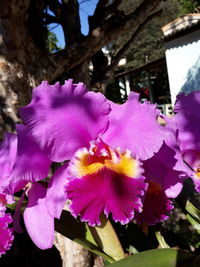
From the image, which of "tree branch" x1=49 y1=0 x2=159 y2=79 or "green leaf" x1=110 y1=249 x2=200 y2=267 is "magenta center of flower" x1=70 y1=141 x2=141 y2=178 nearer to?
"green leaf" x1=110 y1=249 x2=200 y2=267

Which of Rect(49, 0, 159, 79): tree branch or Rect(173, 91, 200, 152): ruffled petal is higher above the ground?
Rect(173, 91, 200, 152): ruffled petal

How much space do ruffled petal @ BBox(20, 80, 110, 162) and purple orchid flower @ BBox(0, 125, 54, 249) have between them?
28mm

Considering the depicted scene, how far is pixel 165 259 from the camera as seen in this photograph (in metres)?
0.77

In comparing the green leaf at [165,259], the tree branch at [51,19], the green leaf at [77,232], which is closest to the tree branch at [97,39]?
the tree branch at [51,19]

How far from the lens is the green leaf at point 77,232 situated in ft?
2.90

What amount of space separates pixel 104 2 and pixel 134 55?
20.2 m

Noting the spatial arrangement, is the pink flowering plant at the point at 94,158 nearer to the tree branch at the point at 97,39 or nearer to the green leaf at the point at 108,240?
the green leaf at the point at 108,240

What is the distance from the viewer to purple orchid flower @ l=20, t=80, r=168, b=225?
67 centimetres

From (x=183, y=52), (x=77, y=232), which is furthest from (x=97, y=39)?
(x=183, y=52)

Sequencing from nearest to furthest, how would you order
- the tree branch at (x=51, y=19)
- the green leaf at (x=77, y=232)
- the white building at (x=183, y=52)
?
the green leaf at (x=77, y=232), the tree branch at (x=51, y=19), the white building at (x=183, y=52)

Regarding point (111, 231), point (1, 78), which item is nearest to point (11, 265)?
point (1, 78)

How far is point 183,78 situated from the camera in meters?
12.0

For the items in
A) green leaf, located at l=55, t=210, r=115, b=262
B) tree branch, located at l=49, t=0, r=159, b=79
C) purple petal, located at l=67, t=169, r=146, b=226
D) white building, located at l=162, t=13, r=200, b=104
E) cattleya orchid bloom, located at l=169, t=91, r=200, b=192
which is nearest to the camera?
purple petal, located at l=67, t=169, r=146, b=226

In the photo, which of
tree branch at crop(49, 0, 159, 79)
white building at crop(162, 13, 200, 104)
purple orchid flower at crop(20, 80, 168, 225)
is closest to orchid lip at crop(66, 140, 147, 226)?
purple orchid flower at crop(20, 80, 168, 225)
